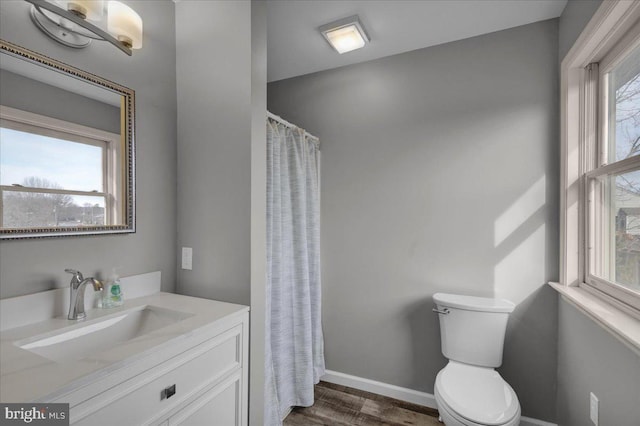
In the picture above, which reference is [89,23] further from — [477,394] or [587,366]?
[587,366]

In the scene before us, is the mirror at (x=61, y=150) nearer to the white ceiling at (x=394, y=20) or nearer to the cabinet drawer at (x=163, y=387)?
the cabinet drawer at (x=163, y=387)

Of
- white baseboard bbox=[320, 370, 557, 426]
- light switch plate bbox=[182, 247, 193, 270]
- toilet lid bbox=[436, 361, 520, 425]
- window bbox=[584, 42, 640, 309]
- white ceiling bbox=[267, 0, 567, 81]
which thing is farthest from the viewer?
white baseboard bbox=[320, 370, 557, 426]

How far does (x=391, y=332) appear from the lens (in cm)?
215

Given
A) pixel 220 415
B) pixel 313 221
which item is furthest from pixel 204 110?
pixel 220 415

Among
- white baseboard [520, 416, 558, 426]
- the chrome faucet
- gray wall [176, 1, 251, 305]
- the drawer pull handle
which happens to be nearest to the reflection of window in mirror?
the chrome faucet

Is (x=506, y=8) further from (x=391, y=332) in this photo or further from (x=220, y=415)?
(x=220, y=415)

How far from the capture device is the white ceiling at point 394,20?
1.67 m

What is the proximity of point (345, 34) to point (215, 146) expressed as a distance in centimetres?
112

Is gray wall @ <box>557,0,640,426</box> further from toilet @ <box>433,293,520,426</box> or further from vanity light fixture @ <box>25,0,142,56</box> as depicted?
vanity light fixture @ <box>25,0,142,56</box>

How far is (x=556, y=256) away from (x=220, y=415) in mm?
1971

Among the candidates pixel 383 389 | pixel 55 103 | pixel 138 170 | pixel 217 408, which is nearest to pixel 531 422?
pixel 383 389

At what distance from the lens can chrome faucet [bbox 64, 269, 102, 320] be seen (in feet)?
3.65

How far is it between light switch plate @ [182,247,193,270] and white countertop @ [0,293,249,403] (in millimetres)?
288

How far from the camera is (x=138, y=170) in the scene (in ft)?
4.66
